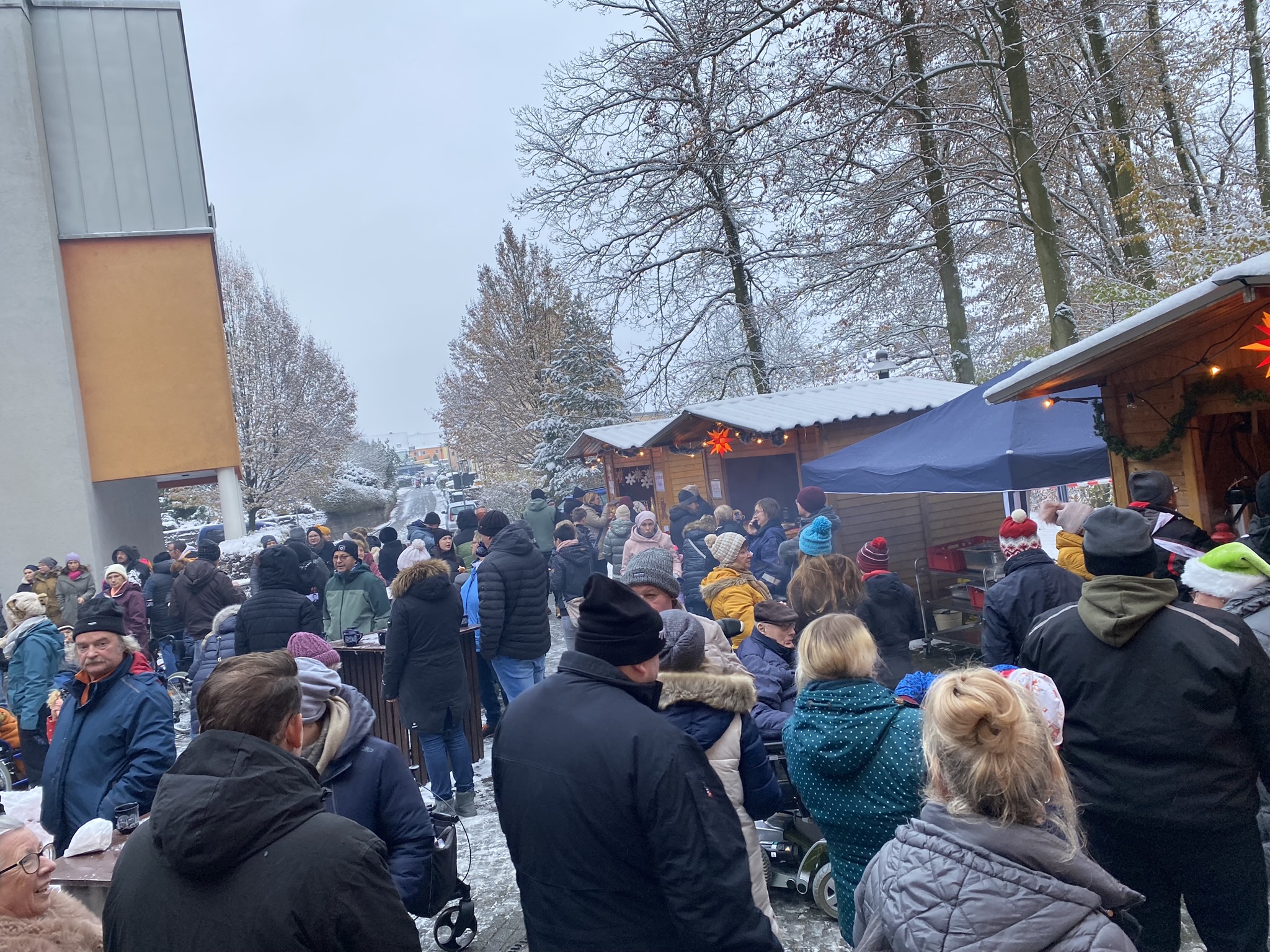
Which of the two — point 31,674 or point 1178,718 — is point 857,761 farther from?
point 31,674

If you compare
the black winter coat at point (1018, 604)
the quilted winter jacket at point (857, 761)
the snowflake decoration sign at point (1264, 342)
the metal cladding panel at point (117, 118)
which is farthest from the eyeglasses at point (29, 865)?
the metal cladding panel at point (117, 118)

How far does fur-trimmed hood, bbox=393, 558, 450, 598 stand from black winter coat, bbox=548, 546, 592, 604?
Result: 3.51 metres

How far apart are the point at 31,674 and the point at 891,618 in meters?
6.33

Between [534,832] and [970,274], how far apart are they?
20.5 m

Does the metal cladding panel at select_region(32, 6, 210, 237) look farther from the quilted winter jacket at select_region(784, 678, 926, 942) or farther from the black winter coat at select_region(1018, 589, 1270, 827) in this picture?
the black winter coat at select_region(1018, 589, 1270, 827)

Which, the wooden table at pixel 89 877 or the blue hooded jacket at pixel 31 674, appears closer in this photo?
the wooden table at pixel 89 877

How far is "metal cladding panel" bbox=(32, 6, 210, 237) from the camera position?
58.1 feet

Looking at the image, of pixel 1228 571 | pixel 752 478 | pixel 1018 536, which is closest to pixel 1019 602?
pixel 1018 536

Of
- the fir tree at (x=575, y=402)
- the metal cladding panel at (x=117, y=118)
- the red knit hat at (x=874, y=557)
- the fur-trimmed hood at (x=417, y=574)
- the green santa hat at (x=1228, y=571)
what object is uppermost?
the metal cladding panel at (x=117, y=118)

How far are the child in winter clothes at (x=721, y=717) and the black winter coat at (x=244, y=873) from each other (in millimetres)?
1260

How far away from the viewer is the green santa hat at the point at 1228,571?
3078 millimetres

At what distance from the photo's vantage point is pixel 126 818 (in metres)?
3.22

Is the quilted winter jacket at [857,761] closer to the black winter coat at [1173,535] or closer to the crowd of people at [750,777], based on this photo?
the crowd of people at [750,777]

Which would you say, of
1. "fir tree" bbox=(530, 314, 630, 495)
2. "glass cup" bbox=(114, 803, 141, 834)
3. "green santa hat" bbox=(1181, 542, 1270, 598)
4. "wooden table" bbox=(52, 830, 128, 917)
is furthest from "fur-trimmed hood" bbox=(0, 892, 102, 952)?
"fir tree" bbox=(530, 314, 630, 495)
